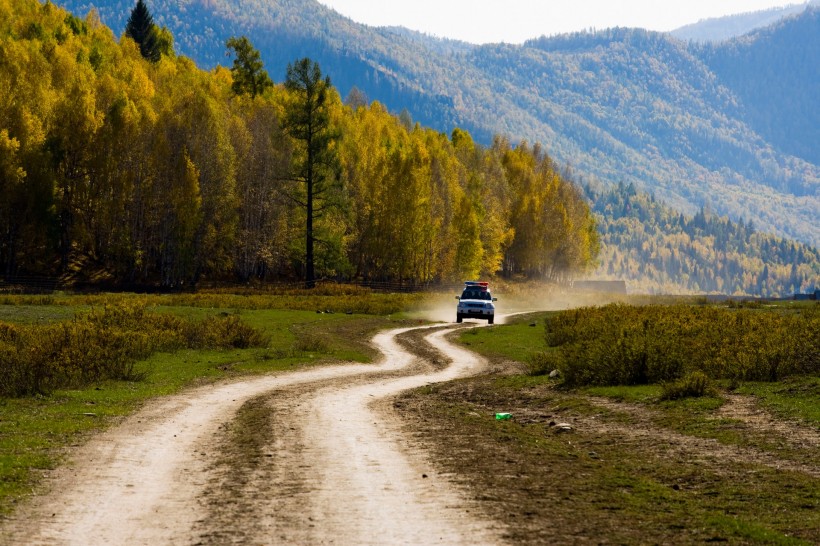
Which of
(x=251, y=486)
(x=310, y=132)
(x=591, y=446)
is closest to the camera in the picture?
(x=251, y=486)

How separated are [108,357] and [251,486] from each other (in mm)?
14761

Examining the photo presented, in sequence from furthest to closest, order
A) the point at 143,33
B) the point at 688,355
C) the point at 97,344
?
the point at 143,33
the point at 97,344
the point at 688,355

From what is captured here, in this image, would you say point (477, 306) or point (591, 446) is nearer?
point (591, 446)

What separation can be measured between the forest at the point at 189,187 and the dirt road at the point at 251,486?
56697 millimetres

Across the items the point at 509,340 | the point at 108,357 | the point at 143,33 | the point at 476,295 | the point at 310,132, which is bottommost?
the point at 509,340

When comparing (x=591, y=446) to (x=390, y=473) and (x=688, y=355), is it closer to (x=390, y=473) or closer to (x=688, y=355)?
(x=390, y=473)

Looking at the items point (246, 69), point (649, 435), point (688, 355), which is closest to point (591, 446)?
point (649, 435)

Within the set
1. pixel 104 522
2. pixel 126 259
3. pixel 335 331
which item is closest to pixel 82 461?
pixel 104 522

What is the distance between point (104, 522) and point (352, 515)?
2.92 m

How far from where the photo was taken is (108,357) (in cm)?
2591

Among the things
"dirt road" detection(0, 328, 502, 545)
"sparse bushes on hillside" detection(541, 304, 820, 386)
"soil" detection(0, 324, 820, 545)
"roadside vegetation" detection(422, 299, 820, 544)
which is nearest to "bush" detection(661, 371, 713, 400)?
"roadside vegetation" detection(422, 299, 820, 544)

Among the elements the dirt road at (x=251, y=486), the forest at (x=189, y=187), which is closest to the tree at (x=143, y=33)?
the forest at (x=189, y=187)

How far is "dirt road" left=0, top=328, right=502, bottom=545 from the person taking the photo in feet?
33.4

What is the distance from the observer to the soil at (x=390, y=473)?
34.0 ft
